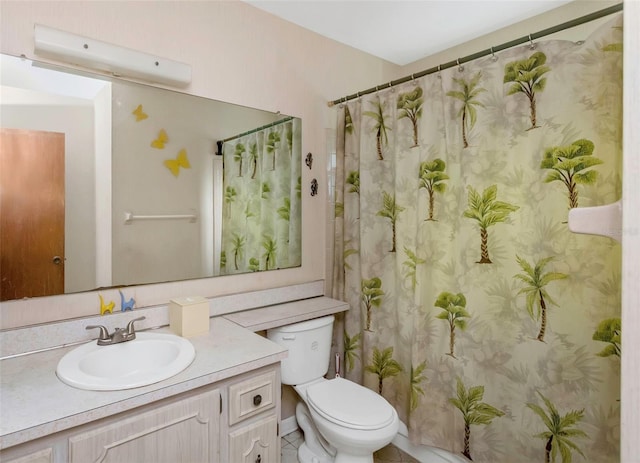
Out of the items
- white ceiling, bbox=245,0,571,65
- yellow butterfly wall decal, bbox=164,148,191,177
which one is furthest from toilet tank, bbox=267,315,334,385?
white ceiling, bbox=245,0,571,65

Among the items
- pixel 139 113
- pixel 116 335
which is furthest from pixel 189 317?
pixel 139 113

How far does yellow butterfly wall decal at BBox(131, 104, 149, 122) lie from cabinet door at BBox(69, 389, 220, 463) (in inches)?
48.9

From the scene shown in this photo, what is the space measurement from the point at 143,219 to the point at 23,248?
456 mm

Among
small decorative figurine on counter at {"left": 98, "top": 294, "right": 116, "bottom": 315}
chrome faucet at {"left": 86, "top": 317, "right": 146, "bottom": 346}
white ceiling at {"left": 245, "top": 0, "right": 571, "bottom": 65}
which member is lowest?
chrome faucet at {"left": 86, "top": 317, "right": 146, "bottom": 346}

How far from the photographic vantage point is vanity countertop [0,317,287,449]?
946mm

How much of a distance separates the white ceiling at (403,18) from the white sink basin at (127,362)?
1.81m

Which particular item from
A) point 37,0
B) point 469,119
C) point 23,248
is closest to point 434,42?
point 469,119

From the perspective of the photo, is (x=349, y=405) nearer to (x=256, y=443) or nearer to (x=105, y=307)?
(x=256, y=443)

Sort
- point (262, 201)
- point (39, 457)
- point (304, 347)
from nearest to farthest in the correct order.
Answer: point (39, 457) → point (304, 347) → point (262, 201)

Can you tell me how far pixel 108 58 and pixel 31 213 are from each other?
702 mm

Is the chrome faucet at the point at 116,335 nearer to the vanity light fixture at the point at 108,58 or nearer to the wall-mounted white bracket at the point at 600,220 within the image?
the vanity light fixture at the point at 108,58

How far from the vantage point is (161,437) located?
1152mm

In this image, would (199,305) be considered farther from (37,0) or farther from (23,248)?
(37,0)

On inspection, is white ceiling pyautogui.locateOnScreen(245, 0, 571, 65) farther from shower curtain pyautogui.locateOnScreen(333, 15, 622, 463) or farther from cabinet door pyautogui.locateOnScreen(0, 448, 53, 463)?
cabinet door pyautogui.locateOnScreen(0, 448, 53, 463)
